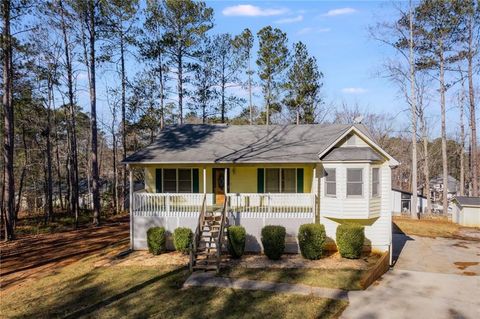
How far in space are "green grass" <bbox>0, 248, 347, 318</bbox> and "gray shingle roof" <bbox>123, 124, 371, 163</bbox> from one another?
568cm

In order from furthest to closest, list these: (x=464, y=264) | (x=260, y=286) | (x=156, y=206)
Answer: (x=156, y=206) → (x=464, y=264) → (x=260, y=286)

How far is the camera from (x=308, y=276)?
11.8 metres

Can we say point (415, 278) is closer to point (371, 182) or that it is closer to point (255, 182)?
point (371, 182)

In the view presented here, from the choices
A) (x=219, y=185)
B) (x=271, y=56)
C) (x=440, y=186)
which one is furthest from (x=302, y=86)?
(x=440, y=186)

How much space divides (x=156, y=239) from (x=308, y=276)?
20.9 feet

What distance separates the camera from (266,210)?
1525 centimetres

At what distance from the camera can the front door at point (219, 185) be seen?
56.4ft

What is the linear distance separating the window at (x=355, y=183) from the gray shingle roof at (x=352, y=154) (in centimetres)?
56

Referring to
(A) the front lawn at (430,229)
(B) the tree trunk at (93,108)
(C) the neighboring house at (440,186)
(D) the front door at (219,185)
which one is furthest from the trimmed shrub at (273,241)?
(C) the neighboring house at (440,186)

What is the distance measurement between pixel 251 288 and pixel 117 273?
16.9ft

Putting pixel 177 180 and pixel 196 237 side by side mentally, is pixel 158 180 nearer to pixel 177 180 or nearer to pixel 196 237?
pixel 177 180

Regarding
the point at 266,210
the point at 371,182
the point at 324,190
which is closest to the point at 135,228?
the point at 266,210

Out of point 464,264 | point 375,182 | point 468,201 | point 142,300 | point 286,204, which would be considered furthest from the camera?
point 468,201

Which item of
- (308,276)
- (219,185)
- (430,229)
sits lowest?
(430,229)
